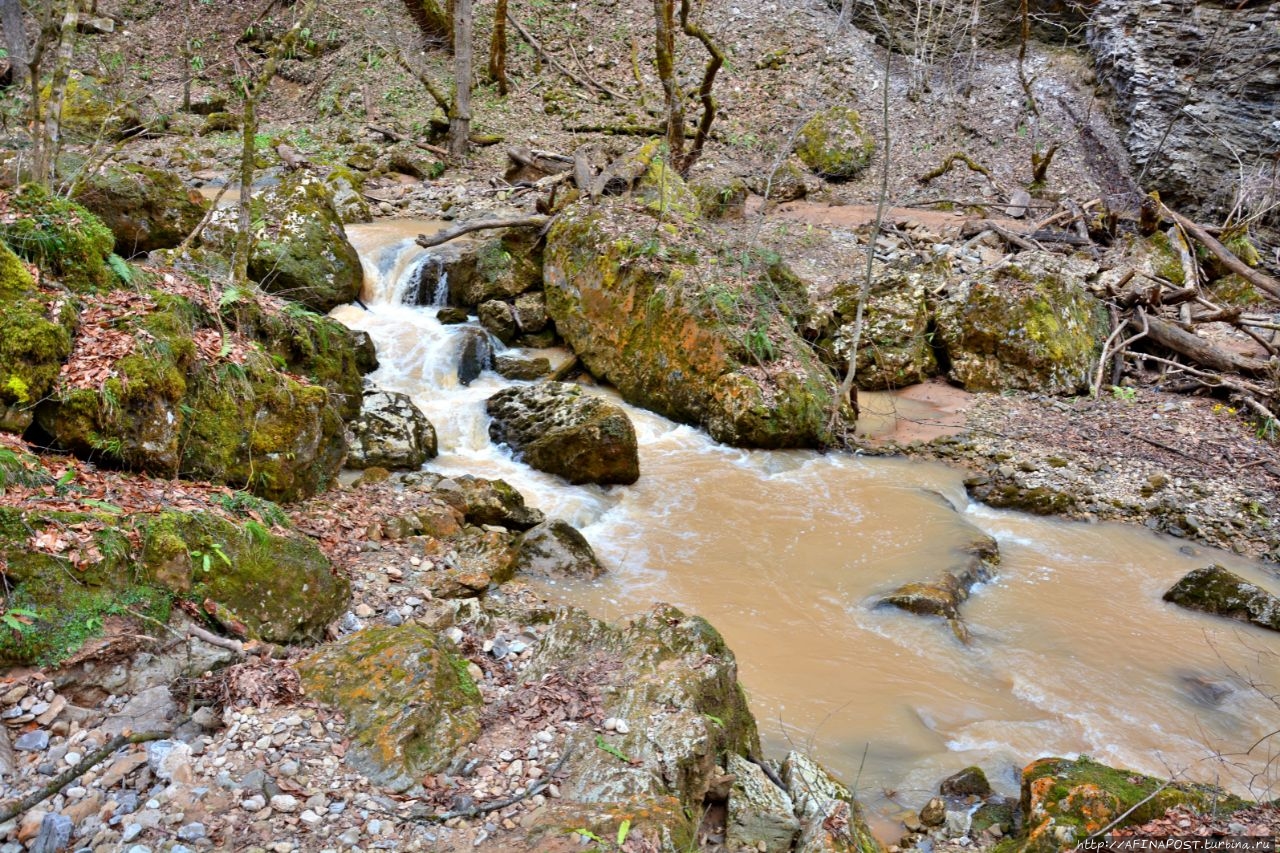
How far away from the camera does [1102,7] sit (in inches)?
750

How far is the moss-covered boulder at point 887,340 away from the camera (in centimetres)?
1139

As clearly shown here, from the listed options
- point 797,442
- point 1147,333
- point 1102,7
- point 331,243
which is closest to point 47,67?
point 331,243

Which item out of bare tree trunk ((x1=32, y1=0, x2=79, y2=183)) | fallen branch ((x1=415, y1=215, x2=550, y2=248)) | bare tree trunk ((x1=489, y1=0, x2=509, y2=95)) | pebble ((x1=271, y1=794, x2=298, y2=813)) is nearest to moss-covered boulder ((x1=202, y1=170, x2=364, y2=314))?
fallen branch ((x1=415, y1=215, x2=550, y2=248))

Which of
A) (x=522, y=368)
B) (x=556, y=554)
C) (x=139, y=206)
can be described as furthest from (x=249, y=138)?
(x=556, y=554)

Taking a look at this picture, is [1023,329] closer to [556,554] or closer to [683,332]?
[683,332]

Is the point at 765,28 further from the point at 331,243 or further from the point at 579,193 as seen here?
the point at 331,243

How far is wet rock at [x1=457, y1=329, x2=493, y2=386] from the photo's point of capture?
10203 millimetres

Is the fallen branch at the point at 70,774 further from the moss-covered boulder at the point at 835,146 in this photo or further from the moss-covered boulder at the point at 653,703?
the moss-covered boulder at the point at 835,146

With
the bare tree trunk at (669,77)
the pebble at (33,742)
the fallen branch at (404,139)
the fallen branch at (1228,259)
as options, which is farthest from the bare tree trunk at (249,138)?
the fallen branch at (1228,259)

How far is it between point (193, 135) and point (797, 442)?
16.3m

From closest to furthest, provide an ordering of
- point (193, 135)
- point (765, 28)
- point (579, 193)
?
point (579, 193) < point (193, 135) < point (765, 28)

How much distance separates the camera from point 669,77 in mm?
13617

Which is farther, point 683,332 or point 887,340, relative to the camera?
point 887,340

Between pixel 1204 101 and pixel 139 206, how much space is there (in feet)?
68.1
